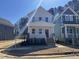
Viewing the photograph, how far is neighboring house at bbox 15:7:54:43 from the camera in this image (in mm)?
36469

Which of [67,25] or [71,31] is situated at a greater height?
[67,25]

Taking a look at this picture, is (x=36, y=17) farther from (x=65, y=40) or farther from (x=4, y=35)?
(x=4, y=35)

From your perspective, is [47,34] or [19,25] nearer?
[47,34]

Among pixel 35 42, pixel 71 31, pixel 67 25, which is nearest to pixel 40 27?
pixel 35 42

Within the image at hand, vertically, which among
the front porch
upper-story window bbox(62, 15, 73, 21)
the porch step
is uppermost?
upper-story window bbox(62, 15, 73, 21)

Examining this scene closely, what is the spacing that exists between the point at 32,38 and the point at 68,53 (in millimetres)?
11667

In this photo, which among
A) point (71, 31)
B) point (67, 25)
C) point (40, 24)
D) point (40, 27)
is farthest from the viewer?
point (71, 31)

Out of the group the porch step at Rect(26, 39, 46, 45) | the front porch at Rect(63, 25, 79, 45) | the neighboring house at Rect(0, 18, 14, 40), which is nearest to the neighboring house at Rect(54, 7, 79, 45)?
the front porch at Rect(63, 25, 79, 45)

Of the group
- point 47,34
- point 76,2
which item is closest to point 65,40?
point 47,34

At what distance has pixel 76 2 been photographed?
87.4 metres

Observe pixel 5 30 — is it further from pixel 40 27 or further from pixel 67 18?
pixel 40 27

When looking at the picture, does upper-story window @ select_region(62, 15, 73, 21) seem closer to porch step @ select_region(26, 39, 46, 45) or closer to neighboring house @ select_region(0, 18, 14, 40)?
porch step @ select_region(26, 39, 46, 45)

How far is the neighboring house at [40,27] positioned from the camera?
36469 millimetres

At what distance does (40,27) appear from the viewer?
124 feet
